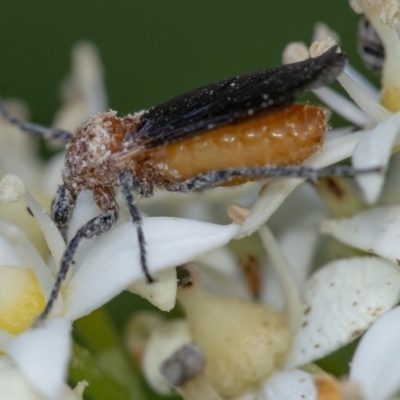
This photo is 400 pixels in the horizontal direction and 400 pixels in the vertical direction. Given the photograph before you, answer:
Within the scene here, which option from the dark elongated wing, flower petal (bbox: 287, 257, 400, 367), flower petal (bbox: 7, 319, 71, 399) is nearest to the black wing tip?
the dark elongated wing

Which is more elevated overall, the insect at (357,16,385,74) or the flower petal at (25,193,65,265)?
the insect at (357,16,385,74)

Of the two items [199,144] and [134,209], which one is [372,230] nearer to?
[199,144]

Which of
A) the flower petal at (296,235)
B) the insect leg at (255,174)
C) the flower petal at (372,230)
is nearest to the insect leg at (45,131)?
the insect leg at (255,174)

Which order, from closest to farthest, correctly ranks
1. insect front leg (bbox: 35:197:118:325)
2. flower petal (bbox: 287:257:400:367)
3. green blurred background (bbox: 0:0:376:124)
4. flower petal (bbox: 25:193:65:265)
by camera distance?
insect front leg (bbox: 35:197:118:325)
flower petal (bbox: 287:257:400:367)
flower petal (bbox: 25:193:65:265)
green blurred background (bbox: 0:0:376:124)

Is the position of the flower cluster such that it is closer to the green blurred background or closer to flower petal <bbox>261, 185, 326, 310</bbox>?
flower petal <bbox>261, 185, 326, 310</bbox>

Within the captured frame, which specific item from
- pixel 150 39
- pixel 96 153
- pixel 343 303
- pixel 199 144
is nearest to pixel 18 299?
pixel 96 153

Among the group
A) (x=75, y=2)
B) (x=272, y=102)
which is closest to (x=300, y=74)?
(x=272, y=102)

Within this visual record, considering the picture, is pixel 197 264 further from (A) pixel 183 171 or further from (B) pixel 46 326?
(B) pixel 46 326
